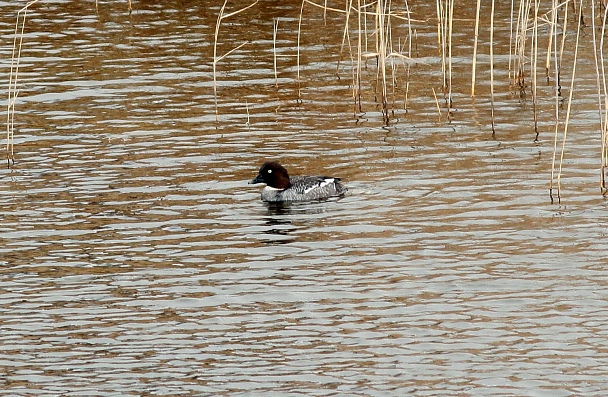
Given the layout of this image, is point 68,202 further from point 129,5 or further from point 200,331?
point 129,5

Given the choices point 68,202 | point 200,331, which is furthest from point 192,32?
point 200,331

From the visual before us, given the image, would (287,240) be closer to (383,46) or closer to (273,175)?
(273,175)

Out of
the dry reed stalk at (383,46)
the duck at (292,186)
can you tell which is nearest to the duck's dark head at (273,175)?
the duck at (292,186)

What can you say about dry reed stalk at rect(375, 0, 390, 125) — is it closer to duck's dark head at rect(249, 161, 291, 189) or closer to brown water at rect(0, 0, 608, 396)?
brown water at rect(0, 0, 608, 396)

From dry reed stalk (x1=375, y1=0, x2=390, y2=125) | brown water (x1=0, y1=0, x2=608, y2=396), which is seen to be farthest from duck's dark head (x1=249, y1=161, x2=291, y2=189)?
dry reed stalk (x1=375, y1=0, x2=390, y2=125)

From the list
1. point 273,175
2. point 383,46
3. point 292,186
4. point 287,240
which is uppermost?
point 383,46

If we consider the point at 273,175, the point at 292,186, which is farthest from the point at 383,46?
the point at 273,175

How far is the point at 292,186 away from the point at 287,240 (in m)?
1.90

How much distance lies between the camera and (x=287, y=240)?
47.3 ft

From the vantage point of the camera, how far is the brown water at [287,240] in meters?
10.7

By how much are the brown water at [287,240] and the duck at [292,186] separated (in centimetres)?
16

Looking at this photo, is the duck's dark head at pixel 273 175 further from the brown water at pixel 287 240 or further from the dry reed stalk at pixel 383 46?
the dry reed stalk at pixel 383 46

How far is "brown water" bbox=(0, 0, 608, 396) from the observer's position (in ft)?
35.2

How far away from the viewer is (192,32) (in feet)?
82.9
